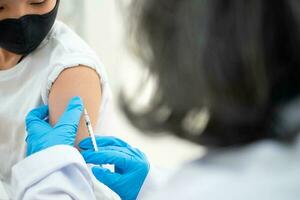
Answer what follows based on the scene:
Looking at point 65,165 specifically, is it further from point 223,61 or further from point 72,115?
point 223,61

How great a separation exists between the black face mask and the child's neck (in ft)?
0.29

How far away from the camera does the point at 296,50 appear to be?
0.52 m

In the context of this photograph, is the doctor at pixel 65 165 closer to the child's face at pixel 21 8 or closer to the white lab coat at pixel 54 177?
the white lab coat at pixel 54 177

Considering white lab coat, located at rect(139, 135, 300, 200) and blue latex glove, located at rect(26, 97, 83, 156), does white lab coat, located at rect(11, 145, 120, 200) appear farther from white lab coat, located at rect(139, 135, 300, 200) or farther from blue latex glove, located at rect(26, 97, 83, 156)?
white lab coat, located at rect(139, 135, 300, 200)

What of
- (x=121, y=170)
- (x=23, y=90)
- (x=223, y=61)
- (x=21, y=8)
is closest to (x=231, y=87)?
(x=223, y=61)

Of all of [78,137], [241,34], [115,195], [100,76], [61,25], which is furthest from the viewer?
[61,25]

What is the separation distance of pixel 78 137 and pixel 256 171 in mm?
814

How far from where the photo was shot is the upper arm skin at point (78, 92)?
50.5 inches

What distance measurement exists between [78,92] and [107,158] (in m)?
0.24

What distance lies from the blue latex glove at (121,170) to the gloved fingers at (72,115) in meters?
0.08

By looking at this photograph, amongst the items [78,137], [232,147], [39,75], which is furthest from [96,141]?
[232,147]

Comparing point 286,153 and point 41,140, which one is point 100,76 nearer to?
point 41,140

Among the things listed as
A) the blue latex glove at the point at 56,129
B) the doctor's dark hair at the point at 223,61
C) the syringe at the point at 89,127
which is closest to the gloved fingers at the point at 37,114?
the blue latex glove at the point at 56,129

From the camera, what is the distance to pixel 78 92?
129 centimetres
